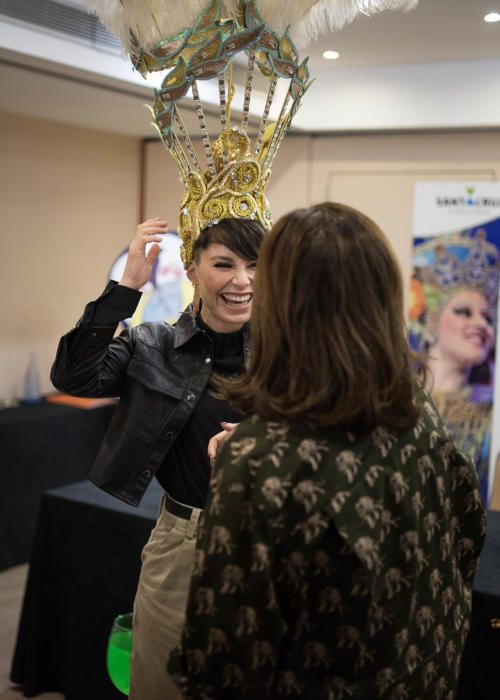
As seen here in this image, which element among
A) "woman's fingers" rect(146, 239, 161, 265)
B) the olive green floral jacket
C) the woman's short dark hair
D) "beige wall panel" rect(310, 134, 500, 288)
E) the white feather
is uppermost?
"beige wall panel" rect(310, 134, 500, 288)

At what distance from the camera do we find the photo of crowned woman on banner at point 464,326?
Result: 14.5 ft

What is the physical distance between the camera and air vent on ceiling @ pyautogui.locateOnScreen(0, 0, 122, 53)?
3188mm

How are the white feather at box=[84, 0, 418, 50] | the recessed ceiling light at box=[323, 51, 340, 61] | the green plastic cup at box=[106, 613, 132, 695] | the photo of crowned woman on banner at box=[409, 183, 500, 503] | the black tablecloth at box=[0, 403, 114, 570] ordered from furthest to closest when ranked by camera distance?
the photo of crowned woman on banner at box=[409, 183, 500, 503]
the recessed ceiling light at box=[323, 51, 340, 61]
the black tablecloth at box=[0, 403, 114, 570]
the green plastic cup at box=[106, 613, 132, 695]
the white feather at box=[84, 0, 418, 50]

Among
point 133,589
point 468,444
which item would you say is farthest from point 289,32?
point 468,444

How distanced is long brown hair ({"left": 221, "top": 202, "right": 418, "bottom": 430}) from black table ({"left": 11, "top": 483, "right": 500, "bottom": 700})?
53.6 inches

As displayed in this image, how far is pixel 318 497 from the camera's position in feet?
3.37

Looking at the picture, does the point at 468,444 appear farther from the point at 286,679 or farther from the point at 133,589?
the point at 286,679

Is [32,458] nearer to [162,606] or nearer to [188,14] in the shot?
A: [162,606]

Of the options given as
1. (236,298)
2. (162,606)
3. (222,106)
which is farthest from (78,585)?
(222,106)

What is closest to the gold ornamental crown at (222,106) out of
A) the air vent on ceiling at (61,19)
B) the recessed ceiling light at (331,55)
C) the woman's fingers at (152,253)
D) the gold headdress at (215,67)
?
the gold headdress at (215,67)

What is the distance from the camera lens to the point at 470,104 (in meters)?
4.33

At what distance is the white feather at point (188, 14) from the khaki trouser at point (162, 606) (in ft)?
3.46

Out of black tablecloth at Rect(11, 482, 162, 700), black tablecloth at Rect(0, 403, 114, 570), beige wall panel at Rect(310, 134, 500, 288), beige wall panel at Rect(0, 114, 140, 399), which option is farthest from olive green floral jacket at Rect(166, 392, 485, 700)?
beige wall panel at Rect(0, 114, 140, 399)

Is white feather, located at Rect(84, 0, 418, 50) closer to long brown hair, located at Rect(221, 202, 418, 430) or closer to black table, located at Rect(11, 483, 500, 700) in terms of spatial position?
long brown hair, located at Rect(221, 202, 418, 430)
